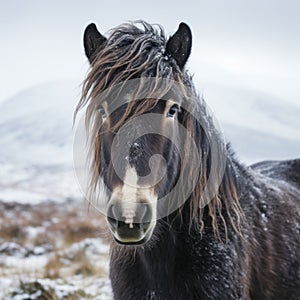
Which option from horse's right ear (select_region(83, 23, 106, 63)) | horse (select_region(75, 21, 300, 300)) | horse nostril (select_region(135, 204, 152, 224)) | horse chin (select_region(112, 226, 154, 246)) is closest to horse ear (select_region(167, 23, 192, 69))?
horse (select_region(75, 21, 300, 300))

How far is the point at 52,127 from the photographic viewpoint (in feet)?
325

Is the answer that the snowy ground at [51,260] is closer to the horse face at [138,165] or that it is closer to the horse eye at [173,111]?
the horse face at [138,165]

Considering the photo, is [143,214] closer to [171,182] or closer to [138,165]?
[138,165]

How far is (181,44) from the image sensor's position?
2.82m

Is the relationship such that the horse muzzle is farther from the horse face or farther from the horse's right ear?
the horse's right ear

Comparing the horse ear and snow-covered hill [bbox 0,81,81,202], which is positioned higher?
snow-covered hill [bbox 0,81,81,202]

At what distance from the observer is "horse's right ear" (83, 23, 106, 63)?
2959mm

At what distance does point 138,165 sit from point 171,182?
15.9 inches

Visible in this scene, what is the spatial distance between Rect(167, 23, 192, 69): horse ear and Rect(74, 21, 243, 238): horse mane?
0.04 meters

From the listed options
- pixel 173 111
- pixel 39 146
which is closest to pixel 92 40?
pixel 173 111

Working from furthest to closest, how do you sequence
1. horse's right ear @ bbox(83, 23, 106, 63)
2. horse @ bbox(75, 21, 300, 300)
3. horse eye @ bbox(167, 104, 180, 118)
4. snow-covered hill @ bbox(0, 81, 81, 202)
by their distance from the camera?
1. snow-covered hill @ bbox(0, 81, 81, 202)
2. horse's right ear @ bbox(83, 23, 106, 63)
3. horse eye @ bbox(167, 104, 180, 118)
4. horse @ bbox(75, 21, 300, 300)

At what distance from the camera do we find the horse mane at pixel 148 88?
2.64 meters

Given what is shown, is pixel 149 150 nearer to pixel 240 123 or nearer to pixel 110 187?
pixel 110 187

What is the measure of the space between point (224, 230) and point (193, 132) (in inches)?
25.8
